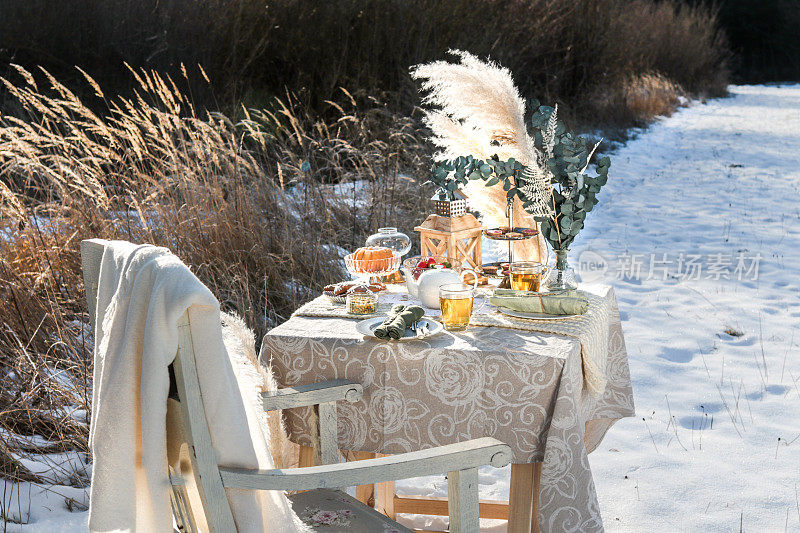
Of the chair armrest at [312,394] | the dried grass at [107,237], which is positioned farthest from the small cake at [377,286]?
the dried grass at [107,237]

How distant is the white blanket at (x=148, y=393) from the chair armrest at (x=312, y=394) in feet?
1.55

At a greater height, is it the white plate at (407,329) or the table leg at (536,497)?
the white plate at (407,329)

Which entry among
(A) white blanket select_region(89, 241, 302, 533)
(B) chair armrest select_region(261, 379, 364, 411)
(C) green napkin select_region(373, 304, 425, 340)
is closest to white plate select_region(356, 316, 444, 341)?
(C) green napkin select_region(373, 304, 425, 340)

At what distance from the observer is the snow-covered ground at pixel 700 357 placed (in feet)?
9.08

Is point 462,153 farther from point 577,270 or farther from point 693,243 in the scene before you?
point 693,243

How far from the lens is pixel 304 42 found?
8.42m

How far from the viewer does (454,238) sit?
259cm

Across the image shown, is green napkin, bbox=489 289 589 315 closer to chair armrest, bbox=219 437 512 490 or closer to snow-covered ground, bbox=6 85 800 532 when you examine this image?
chair armrest, bbox=219 437 512 490

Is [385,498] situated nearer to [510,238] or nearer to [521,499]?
[521,499]

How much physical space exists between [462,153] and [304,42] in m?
6.20

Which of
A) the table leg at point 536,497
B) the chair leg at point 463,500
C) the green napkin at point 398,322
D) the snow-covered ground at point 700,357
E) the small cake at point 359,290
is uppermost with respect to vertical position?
the green napkin at point 398,322

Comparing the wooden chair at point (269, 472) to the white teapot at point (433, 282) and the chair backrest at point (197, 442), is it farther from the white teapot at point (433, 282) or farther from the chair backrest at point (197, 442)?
the white teapot at point (433, 282)

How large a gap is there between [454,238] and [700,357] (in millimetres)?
2141

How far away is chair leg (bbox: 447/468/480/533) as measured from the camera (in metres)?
1.71
